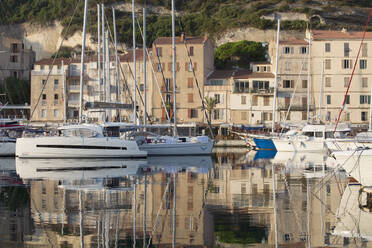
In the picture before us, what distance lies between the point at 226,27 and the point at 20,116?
31605mm

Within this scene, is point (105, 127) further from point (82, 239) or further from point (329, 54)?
point (329, 54)

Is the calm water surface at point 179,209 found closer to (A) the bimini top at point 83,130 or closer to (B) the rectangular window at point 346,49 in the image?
(A) the bimini top at point 83,130

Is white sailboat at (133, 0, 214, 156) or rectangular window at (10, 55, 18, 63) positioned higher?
rectangular window at (10, 55, 18, 63)

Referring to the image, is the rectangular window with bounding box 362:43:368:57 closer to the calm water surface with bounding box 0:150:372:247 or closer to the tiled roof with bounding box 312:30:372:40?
the tiled roof with bounding box 312:30:372:40

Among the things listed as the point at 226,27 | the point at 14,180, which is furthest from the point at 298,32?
the point at 14,180

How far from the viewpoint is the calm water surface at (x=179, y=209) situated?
15805 millimetres

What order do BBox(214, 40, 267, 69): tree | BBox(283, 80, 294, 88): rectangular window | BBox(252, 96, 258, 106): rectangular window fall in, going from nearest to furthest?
1. BBox(283, 80, 294, 88): rectangular window
2. BBox(252, 96, 258, 106): rectangular window
3. BBox(214, 40, 267, 69): tree

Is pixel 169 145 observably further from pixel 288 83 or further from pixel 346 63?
pixel 346 63

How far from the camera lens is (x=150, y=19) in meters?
109

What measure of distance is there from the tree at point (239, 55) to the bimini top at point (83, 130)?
45.3m

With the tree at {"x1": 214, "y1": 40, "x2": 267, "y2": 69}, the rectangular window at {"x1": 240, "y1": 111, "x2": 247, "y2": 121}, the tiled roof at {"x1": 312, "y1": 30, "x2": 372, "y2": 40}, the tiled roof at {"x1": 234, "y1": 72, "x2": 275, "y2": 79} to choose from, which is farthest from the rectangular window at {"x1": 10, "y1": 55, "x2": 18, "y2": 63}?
the tiled roof at {"x1": 312, "y1": 30, "x2": 372, "y2": 40}

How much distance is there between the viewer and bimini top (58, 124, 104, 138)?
4134cm

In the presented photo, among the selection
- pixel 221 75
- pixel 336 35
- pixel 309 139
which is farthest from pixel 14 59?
pixel 309 139

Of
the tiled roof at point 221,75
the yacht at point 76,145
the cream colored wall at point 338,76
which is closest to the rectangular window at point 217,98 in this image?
the tiled roof at point 221,75
